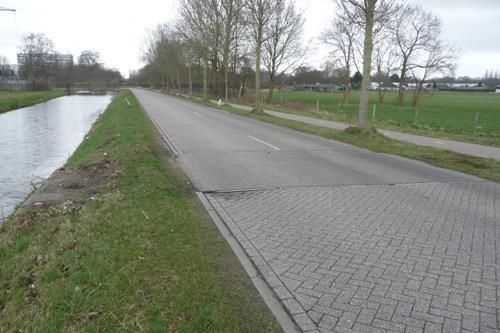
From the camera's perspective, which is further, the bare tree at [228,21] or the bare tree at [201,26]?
the bare tree at [201,26]

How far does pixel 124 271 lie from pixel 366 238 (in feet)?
9.82

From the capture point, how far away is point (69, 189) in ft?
→ 24.1

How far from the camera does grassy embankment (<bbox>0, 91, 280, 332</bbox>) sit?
3.16 m

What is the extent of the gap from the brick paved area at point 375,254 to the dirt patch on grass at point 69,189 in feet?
7.88

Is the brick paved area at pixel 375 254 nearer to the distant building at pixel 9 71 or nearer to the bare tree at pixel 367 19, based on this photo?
the bare tree at pixel 367 19

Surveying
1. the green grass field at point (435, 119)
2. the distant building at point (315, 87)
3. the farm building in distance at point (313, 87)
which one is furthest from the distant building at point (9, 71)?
the distant building at point (315, 87)

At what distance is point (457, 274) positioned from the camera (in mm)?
3979

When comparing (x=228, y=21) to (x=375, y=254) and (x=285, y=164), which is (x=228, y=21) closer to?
A: (x=285, y=164)

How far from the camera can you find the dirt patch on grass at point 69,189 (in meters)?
6.03

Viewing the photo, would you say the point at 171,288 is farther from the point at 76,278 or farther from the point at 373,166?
the point at 373,166

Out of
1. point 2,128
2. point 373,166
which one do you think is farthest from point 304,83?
point 373,166

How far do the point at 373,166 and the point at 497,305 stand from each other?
6.53m

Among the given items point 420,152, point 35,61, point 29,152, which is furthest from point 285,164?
point 35,61

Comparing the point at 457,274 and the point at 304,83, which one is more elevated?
the point at 304,83
